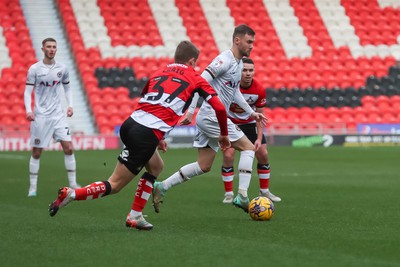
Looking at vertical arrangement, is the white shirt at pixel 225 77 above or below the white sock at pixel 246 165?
above

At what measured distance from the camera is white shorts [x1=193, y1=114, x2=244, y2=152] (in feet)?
32.9

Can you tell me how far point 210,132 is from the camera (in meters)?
10.1

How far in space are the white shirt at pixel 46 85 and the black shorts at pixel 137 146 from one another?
16.5 ft

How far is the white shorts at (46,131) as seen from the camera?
12.7m

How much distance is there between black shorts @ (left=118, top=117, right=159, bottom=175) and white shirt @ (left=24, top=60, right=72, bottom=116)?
198 inches

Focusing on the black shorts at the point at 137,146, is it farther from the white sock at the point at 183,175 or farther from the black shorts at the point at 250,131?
the black shorts at the point at 250,131

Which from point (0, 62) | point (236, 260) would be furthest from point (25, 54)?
point (236, 260)

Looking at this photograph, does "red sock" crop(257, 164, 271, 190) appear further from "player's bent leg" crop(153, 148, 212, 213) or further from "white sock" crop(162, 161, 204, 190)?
"white sock" crop(162, 161, 204, 190)

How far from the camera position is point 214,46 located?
107ft

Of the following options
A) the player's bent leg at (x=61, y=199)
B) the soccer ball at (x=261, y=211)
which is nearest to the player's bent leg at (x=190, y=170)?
the soccer ball at (x=261, y=211)

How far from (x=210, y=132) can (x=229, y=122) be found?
0.88 feet

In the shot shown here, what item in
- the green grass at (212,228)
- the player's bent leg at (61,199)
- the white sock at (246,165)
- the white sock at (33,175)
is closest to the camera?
the green grass at (212,228)

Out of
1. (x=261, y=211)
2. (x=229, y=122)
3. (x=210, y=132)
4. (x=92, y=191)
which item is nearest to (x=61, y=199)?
(x=92, y=191)

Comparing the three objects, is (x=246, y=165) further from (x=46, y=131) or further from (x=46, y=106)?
(x=46, y=106)
